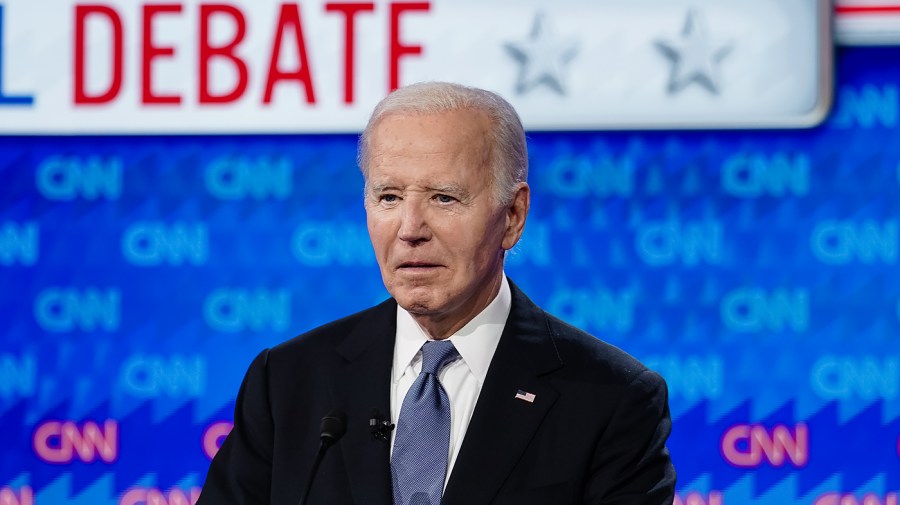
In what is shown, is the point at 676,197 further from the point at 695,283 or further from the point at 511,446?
the point at 511,446

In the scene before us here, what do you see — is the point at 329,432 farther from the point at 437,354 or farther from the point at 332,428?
the point at 437,354

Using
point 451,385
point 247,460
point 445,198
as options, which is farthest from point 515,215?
point 247,460

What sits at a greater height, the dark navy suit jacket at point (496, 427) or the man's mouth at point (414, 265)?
the man's mouth at point (414, 265)

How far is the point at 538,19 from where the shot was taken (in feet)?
9.94

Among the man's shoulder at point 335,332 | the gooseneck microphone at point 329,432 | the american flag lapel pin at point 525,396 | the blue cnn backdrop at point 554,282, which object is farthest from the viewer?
the blue cnn backdrop at point 554,282

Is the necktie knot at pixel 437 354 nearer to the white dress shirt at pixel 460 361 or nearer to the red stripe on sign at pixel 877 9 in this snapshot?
the white dress shirt at pixel 460 361

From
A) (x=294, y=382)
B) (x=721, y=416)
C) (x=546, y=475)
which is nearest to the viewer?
(x=546, y=475)

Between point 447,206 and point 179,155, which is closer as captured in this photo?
point 447,206

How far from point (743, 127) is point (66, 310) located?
1.86m

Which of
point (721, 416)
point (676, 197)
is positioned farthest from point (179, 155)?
point (721, 416)

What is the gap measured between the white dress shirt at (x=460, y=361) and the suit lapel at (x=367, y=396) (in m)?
0.02

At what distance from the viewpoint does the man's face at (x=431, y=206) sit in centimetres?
149

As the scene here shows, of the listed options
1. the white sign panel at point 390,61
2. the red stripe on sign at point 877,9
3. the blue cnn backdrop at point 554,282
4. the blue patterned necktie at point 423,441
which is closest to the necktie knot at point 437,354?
the blue patterned necktie at point 423,441

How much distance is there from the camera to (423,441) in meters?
1.51
